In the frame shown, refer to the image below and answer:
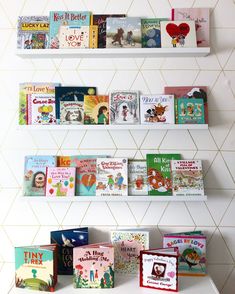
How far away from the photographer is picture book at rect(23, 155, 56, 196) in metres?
1.71

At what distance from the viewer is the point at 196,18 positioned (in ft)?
5.63

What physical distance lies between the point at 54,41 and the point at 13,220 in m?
0.92

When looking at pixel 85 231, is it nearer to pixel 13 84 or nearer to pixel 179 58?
pixel 13 84

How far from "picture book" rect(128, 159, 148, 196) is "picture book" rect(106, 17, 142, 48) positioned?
22.5 inches

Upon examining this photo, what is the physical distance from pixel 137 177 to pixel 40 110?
0.59 metres

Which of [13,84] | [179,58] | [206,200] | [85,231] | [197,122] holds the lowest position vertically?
[85,231]

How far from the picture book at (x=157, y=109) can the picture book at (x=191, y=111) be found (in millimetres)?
39

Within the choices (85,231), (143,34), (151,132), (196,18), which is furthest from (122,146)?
(196,18)

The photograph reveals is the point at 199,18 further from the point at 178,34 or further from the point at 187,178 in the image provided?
the point at 187,178

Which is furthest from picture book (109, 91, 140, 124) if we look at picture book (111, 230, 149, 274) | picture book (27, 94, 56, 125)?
picture book (111, 230, 149, 274)

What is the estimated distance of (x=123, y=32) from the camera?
1.68m

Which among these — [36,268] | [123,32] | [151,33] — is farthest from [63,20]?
[36,268]

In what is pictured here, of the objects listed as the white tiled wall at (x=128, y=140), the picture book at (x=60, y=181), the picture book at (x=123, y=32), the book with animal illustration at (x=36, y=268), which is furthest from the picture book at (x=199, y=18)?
the book with animal illustration at (x=36, y=268)

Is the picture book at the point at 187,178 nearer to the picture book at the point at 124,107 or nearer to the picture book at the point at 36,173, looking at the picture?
the picture book at the point at 124,107
